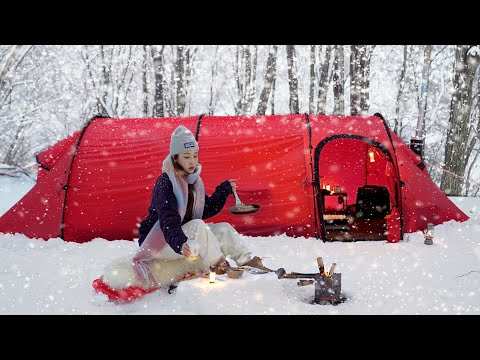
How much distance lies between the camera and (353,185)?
10.3m

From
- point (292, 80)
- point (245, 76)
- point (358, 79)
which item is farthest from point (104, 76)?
point (358, 79)

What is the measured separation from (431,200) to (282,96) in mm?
18255

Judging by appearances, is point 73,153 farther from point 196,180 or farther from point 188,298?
point 188,298

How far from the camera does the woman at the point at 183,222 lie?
4215 mm

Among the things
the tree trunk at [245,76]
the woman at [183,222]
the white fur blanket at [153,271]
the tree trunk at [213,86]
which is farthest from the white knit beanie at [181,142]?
the tree trunk at [213,86]

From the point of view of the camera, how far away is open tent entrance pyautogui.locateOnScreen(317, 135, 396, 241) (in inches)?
366

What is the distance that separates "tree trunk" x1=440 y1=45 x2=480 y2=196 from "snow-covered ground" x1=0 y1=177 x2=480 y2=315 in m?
6.21

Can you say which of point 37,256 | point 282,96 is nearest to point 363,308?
point 37,256

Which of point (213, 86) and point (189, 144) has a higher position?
point (213, 86)

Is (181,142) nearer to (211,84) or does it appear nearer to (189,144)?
(189,144)

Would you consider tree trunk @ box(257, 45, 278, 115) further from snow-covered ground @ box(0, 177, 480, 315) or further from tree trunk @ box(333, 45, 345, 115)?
snow-covered ground @ box(0, 177, 480, 315)

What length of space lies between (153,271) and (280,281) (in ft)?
3.92

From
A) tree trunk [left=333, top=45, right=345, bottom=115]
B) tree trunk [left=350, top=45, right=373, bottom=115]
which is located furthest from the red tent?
tree trunk [left=333, top=45, right=345, bottom=115]

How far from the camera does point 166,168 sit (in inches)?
176
